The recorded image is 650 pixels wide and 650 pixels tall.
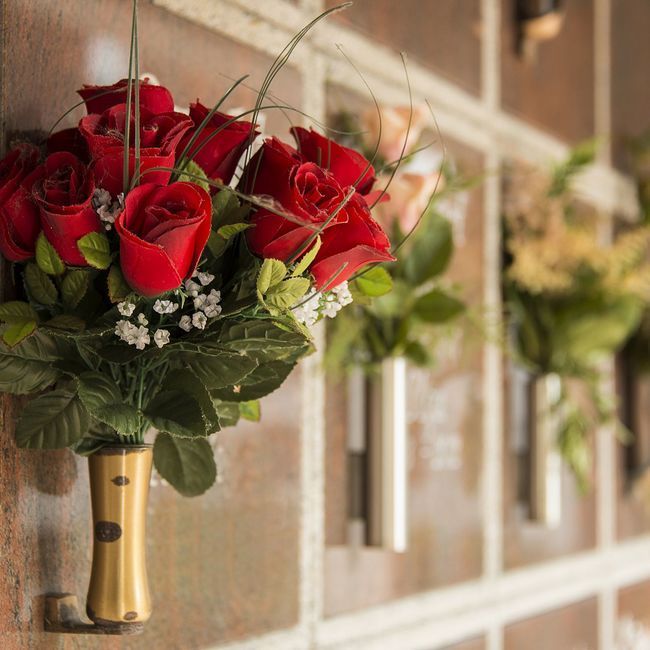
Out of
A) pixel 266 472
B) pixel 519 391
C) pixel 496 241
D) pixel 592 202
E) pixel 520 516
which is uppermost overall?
pixel 592 202

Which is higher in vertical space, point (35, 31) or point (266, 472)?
point (35, 31)

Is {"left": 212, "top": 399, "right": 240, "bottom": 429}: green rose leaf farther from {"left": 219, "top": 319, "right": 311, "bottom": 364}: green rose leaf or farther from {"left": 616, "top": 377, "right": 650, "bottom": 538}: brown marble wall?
{"left": 616, "top": 377, "right": 650, "bottom": 538}: brown marble wall

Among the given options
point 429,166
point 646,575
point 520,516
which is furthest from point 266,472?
point 646,575

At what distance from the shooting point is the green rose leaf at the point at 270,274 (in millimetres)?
785

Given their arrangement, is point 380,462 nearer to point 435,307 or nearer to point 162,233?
point 435,307

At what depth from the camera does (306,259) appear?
0.81 metres

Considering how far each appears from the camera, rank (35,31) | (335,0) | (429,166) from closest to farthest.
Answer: (35,31)
(335,0)
(429,166)

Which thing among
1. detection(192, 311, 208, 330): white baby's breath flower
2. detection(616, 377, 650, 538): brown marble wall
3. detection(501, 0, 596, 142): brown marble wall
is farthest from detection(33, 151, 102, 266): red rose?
detection(616, 377, 650, 538): brown marble wall

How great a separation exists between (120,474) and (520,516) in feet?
3.46

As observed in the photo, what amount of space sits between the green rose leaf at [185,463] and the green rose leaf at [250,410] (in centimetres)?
7

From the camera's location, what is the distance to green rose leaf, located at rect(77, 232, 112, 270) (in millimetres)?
780

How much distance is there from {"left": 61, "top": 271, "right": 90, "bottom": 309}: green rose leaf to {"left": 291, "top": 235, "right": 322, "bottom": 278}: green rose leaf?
18cm

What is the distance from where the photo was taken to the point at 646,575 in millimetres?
2174

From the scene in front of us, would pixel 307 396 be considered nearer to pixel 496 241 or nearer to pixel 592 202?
pixel 496 241
